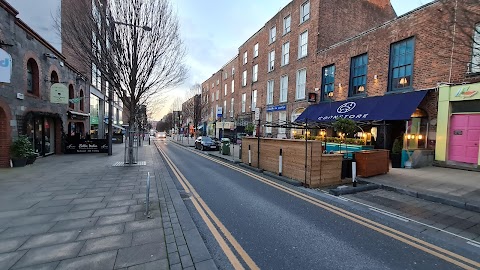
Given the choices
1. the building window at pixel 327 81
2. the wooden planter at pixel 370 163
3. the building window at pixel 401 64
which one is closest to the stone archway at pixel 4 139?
the wooden planter at pixel 370 163

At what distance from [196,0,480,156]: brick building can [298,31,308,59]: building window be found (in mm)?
86

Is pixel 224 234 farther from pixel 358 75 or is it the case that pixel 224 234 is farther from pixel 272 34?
pixel 272 34

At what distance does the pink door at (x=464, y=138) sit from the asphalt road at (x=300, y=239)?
8.77 meters

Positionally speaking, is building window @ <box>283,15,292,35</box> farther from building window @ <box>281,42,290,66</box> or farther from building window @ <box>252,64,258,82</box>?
building window @ <box>252,64,258,82</box>

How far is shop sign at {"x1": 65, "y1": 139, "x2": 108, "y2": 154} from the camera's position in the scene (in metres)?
17.2

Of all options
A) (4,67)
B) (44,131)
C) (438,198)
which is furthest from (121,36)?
(438,198)

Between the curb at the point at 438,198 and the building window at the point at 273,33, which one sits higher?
the building window at the point at 273,33

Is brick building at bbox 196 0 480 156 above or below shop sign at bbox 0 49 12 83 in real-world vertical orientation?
above

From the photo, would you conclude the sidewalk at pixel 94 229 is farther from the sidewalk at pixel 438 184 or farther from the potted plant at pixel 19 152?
the sidewalk at pixel 438 184

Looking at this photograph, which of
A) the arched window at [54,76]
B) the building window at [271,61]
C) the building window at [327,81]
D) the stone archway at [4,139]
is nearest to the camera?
the stone archway at [4,139]

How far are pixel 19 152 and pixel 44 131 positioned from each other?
4937 millimetres

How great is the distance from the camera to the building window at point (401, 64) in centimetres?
1283

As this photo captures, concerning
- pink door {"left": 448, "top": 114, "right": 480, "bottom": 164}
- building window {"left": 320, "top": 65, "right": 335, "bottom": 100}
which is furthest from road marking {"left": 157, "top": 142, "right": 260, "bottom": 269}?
building window {"left": 320, "top": 65, "right": 335, "bottom": 100}

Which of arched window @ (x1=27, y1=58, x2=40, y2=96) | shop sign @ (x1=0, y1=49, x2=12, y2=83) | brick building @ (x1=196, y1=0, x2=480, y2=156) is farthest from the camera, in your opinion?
arched window @ (x1=27, y1=58, x2=40, y2=96)
